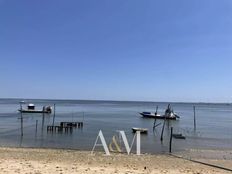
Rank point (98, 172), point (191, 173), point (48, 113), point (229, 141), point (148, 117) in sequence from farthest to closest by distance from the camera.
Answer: point (48, 113) < point (148, 117) < point (229, 141) < point (191, 173) < point (98, 172)

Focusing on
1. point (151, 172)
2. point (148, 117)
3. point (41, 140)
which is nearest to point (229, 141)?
point (41, 140)

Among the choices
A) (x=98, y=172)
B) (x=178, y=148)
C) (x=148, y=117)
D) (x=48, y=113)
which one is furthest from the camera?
(x=48, y=113)

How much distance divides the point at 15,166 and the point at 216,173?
918cm

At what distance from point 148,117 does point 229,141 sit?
146ft

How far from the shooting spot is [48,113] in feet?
311

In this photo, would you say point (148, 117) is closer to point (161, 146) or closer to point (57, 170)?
point (161, 146)

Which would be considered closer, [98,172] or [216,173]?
[98,172]

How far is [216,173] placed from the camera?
15602mm

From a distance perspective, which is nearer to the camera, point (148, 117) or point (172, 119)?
point (172, 119)

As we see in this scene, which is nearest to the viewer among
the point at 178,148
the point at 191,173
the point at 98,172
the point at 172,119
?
the point at 98,172

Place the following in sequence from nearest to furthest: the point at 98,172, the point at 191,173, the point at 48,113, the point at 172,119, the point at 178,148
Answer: the point at 98,172 < the point at 191,173 < the point at 178,148 < the point at 172,119 < the point at 48,113

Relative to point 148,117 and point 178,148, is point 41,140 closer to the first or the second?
point 178,148

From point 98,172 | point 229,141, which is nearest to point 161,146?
point 229,141

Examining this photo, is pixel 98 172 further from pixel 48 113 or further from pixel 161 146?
pixel 48 113
